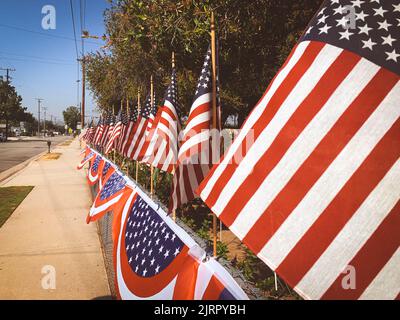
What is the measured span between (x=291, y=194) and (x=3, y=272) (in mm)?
4687

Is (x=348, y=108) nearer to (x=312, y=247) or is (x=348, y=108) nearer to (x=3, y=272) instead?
(x=312, y=247)

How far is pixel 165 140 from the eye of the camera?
421cm

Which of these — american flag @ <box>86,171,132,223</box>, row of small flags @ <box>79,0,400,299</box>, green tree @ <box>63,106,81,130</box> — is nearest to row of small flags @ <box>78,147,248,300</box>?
american flag @ <box>86,171,132,223</box>

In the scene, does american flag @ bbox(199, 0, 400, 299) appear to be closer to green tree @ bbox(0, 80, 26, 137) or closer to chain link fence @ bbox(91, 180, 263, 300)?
chain link fence @ bbox(91, 180, 263, 300)

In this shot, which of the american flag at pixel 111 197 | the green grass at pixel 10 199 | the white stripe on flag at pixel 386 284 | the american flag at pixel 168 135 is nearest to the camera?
the white stripe on flag at pixel 386 284

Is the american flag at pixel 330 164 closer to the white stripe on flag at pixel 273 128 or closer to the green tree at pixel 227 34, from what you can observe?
the white stripe on flag at pixel 273 128

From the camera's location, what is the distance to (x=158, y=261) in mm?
2840

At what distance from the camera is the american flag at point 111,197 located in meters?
4.68

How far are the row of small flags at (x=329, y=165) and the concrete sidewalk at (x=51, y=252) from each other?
3.11 metres

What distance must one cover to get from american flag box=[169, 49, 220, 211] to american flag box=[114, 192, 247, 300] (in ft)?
1.22

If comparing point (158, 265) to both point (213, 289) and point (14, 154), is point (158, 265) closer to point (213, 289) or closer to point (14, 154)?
point (213, 289)

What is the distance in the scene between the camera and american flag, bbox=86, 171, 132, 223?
468cm

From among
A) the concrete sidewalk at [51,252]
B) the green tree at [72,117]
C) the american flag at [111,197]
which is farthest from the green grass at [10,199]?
the green tree at [72,117]
